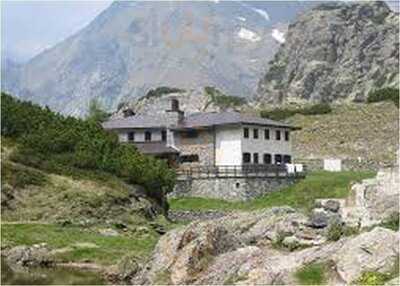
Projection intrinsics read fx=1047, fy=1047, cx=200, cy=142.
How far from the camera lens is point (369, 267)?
27625 mm

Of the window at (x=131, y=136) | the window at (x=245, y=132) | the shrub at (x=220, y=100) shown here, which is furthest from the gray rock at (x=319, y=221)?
the shrub at (x=220, y=100)

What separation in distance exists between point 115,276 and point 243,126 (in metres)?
43.6

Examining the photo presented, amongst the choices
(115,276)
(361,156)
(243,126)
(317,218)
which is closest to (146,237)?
(115,276)

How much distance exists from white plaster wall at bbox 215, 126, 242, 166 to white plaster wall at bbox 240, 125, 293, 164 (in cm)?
43

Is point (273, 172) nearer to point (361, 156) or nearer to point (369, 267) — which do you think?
point (361, 156)

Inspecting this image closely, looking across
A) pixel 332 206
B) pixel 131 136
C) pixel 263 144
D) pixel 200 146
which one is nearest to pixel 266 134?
pixel 263 144

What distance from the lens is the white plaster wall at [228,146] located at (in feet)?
275

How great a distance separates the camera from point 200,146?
8675 cm

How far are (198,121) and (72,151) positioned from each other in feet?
74.6

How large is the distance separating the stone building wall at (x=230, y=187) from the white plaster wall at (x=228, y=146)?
18.6ft

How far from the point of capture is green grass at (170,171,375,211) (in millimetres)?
71562

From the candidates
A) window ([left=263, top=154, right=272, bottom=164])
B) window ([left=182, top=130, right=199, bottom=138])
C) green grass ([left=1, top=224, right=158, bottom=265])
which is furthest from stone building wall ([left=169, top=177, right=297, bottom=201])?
green grass ([left=1, top=224, right=158, bottom=265])

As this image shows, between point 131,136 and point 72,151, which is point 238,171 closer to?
point 131,136

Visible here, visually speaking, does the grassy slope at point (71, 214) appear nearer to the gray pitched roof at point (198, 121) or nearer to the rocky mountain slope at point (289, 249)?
the rocky mountain slope at point (289, 249)
